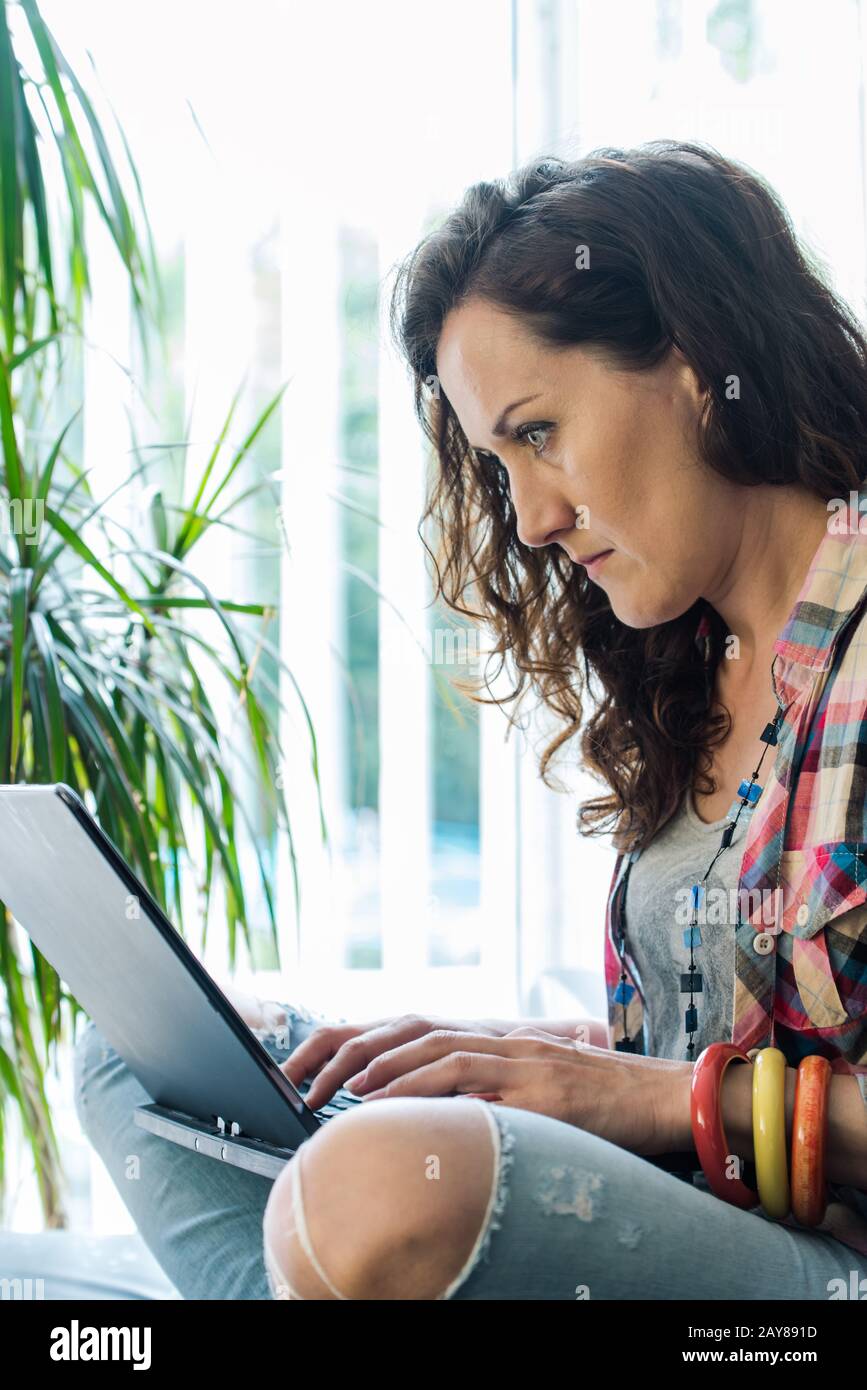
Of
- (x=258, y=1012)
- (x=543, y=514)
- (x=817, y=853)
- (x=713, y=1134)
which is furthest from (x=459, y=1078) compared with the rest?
(x=543, y=514)

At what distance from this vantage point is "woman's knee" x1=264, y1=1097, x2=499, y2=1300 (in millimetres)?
574

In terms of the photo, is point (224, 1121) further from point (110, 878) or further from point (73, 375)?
point (73, 375)

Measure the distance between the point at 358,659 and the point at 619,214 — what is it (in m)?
1.25

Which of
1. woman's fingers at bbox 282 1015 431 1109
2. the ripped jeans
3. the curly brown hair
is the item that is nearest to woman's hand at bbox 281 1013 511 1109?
woman's fingers at bbox 282 1015 431 1109

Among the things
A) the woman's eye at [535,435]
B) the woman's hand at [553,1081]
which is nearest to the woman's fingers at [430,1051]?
the woman's hand at [553,1081]

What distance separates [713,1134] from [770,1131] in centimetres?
3

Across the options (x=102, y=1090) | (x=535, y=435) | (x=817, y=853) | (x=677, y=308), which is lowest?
(x=102, y=1090)

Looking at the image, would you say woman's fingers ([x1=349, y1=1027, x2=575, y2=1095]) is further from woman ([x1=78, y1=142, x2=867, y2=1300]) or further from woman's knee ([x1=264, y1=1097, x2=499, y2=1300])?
woman's knee ([x1=264, y1=1097, x2=499, y2=1300])

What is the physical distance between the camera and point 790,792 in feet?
3.09

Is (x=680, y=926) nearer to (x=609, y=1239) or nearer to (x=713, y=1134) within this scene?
(x=713, y=1134)

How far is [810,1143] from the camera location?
750mm
